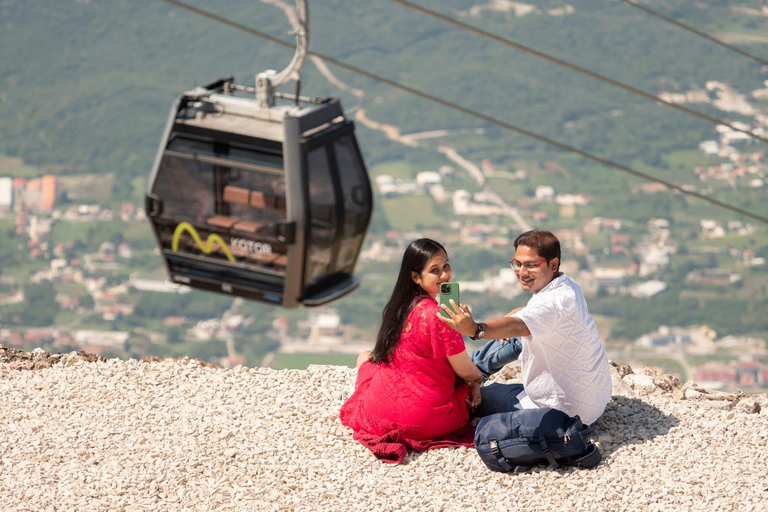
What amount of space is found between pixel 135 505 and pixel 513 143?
4325 inches

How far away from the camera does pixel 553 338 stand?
533 cm

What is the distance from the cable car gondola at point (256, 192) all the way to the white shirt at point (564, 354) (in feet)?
8.64

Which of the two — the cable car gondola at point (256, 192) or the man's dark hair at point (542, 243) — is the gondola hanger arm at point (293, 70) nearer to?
the cable car gondola at point (256, 192)

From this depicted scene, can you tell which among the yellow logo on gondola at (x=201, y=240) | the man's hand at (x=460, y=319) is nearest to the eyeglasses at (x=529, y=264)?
the man's hand at (x=460, y=319)

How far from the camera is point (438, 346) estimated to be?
555 cm

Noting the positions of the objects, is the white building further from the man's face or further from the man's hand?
the man's hand

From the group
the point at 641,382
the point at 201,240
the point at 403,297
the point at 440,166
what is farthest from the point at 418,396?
the point at 440,166

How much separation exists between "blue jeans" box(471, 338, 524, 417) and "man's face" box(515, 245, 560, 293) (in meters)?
0.60

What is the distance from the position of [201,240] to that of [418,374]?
113 inches

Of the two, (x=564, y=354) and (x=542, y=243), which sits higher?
(x=542, y=243)

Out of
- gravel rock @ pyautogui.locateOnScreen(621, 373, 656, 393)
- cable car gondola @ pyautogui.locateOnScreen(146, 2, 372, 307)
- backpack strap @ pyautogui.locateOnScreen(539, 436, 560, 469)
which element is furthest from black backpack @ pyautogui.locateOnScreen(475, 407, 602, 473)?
cable car gondola @ pyautogui.locateOnScreen(146, 2, 372, 307)

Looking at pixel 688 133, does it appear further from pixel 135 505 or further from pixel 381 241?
pixel 135 505

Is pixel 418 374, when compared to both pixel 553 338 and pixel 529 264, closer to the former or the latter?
pixel 553 338

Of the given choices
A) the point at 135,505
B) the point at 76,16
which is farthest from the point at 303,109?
the point at 76,16
